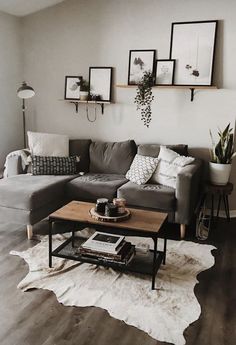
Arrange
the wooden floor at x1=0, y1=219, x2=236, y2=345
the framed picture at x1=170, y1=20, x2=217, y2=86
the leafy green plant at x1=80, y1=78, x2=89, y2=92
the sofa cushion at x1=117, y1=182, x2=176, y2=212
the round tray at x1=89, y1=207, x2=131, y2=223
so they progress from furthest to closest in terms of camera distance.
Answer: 1. the leafy green plant at x1=80, y1=78, x2=89, y2=92
2. the framed picture at x1=170, y1=20, x2=217, y2=86
3. the sofa cushion at x1=117, y1=182, x2=176, y2=212
4. the round tray at x1=89, y1=207, x2=131, y2=223
5. the wooden floor at x1=0, y1=219, x2=236, y2=345

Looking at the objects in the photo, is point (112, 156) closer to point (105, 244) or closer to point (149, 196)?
point (149, 196)

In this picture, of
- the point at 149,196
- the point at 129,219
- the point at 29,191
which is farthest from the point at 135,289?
the point at 29,191

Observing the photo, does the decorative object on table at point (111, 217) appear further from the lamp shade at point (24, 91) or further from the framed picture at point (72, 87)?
the framed picture at point (72, 87)

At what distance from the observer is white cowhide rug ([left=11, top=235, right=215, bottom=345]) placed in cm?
211

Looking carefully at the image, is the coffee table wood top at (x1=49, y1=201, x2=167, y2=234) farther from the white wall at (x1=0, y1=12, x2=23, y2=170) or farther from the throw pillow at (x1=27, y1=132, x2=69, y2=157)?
the white wall at (x1=0, y1=12, x2=23, y2=170)

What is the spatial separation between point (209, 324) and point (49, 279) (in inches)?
46.1

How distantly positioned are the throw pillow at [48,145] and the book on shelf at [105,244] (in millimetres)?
1765

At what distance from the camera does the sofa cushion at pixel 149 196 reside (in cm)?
332

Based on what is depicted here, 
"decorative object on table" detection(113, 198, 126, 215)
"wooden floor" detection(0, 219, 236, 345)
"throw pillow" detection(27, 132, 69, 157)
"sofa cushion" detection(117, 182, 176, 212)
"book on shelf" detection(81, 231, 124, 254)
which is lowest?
"wooden floor" detection(0, 219, 236, 345)

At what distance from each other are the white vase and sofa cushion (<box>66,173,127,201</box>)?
0.96 m

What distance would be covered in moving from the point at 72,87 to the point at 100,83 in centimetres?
40

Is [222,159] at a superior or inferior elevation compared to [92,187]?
superior

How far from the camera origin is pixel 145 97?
4.09m

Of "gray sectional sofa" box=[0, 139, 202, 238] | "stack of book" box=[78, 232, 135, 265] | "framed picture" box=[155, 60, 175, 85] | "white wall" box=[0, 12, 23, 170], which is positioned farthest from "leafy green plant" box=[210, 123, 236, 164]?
"white wall" box=[0, 12, 23, 170]
